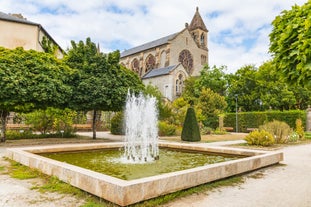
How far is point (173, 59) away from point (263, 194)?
4646cm

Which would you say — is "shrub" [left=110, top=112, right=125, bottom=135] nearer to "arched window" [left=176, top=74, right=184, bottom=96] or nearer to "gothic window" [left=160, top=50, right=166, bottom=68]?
"arched window" [left=176, top=74, right=184, bottom=96]

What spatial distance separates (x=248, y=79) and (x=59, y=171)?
3358 centimetres

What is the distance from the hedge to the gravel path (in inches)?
819

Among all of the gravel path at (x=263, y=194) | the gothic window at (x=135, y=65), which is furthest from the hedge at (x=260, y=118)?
the gothic window at (x=135, y=65)

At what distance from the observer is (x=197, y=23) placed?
61781 mm

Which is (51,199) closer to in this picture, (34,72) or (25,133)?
(34,72)

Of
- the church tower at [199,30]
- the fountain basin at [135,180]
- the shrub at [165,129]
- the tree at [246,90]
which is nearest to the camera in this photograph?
the fountain basin at [135,180]

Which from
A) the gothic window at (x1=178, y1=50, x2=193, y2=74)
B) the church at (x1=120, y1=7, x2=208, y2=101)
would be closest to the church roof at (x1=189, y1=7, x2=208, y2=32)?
the church at (x1=120, y1=7, x2=208, y2=101)

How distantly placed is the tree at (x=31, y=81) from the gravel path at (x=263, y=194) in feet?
33.6

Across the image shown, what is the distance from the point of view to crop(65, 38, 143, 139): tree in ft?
47.0

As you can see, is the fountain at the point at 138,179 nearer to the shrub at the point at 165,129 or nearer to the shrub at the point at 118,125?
the shrub at the point at 165,129

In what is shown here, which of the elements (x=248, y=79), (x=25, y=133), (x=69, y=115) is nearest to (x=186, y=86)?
(x=248, y=79)

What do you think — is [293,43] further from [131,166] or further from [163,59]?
[163,59]

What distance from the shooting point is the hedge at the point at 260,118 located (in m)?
26.4
